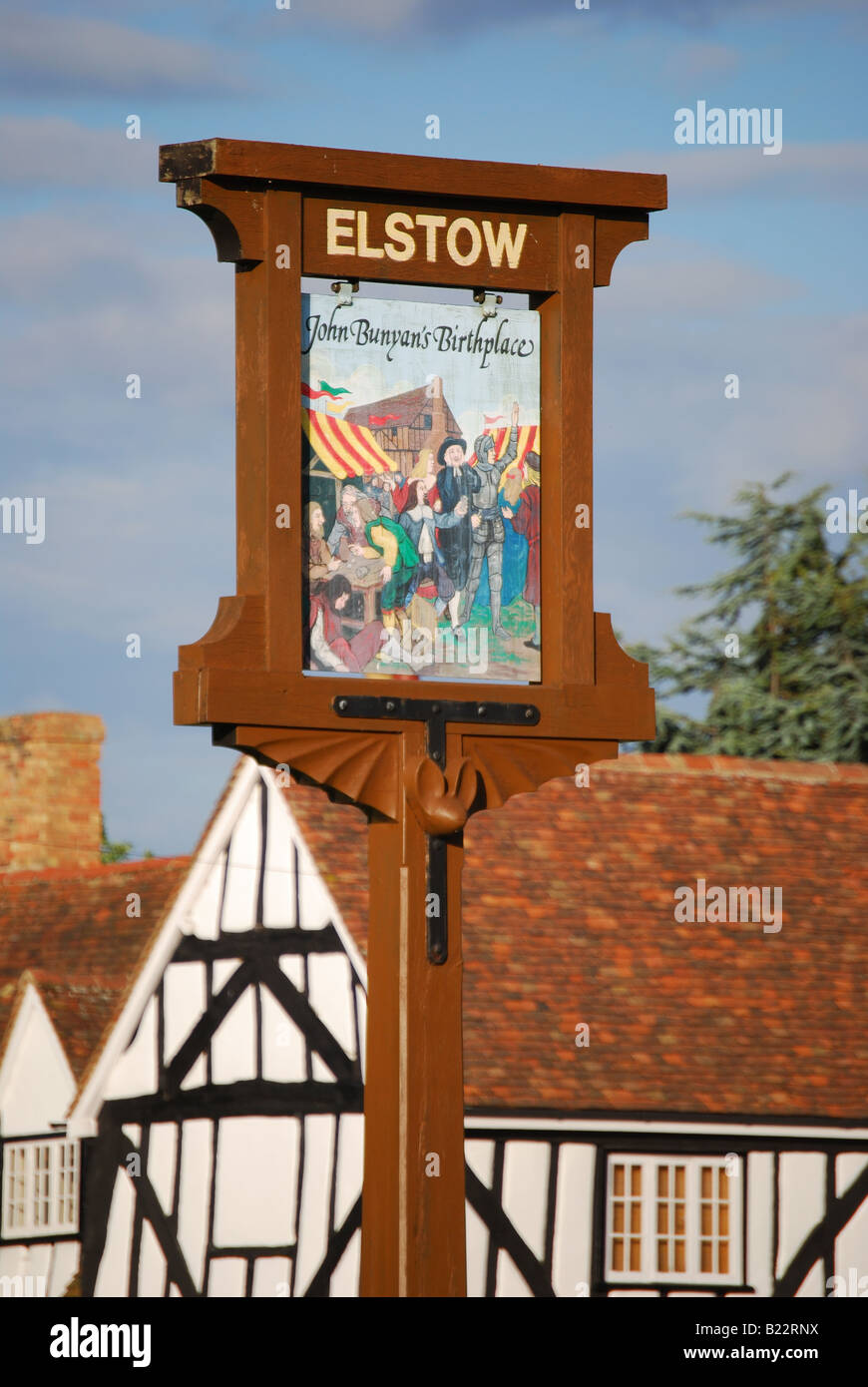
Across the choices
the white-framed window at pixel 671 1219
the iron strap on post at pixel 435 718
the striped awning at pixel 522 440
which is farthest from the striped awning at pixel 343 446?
the white-framed window at pixel 671 1219

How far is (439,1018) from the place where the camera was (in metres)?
9.51

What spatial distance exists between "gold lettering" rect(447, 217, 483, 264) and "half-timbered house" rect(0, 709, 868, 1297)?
10.9m

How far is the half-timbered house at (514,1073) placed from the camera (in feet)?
65.4

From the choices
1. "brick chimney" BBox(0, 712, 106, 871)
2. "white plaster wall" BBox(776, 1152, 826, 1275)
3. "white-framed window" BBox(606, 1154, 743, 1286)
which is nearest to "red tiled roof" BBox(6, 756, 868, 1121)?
"white plaster wall" BBox(776, 1152, 826, 1275)

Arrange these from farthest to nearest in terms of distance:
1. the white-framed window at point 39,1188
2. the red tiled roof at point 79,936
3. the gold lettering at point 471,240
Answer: the red tiled roof at point 79,936, the white-framed window at point 39,1188, the gold lettering at point 471,240

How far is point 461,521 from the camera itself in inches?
389

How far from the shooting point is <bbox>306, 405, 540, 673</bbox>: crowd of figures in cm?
961

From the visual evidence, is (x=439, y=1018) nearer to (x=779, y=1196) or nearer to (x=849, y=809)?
(x=779, y=1196)

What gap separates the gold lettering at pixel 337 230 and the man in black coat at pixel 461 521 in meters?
0.87

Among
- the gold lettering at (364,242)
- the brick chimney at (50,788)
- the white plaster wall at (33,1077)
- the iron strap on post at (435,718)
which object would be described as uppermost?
the gold lettering at (364,242)

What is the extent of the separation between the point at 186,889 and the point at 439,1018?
473 inches

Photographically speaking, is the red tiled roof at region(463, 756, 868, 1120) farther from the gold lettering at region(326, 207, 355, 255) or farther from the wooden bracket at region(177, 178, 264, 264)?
the wooden bracket at region(177, 178, 264, 264)

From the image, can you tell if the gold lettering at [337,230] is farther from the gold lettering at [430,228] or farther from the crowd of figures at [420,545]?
the crowd of figures at [420,545]

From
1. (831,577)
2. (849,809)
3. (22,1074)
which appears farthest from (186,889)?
(831,577)
